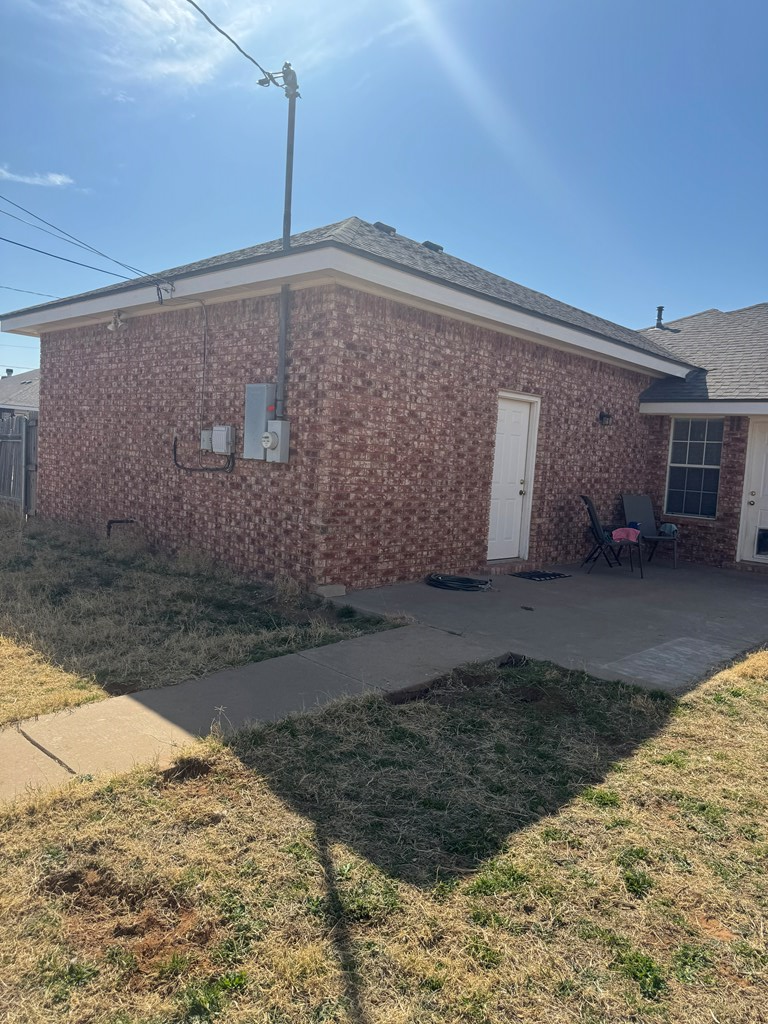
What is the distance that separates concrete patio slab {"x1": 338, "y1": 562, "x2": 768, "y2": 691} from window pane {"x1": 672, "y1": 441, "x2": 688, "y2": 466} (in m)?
3.08

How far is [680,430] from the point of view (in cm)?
1273

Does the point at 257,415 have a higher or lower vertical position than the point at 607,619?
higher

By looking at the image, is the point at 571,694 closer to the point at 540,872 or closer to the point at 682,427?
the point at 540,872

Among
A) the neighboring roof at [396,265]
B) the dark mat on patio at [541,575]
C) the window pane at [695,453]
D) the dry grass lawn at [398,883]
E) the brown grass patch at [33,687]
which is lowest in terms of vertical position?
the dry grass lawn at [398,883]

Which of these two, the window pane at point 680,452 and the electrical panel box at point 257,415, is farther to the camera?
the window pane at point 680,452

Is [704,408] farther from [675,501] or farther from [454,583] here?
Answer: [454,583]

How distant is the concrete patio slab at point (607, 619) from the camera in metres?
5.90

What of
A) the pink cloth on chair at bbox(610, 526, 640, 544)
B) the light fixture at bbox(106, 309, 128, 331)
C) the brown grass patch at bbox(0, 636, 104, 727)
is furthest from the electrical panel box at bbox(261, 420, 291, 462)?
the pink cloth on chair at bbox(610, 526, 640, 544)

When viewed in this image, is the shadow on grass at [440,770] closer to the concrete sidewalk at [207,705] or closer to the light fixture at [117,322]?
the concrete sidewalk at [207,705]

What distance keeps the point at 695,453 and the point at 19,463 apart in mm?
12307

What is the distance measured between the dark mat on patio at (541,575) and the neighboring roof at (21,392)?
17.6 metres

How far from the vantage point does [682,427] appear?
12.7 metres

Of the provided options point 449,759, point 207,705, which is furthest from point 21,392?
point 449,759

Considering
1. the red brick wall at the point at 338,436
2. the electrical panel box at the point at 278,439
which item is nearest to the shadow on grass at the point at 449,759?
the red brick wall at the point at 338,436
